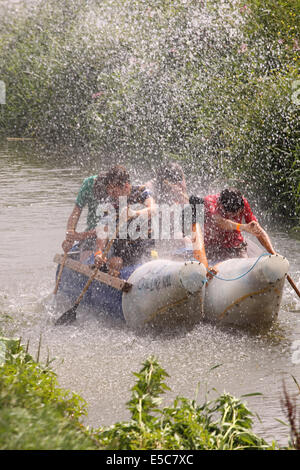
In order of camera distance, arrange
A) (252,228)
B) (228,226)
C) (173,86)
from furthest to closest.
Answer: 1. (173,86)
2. (228,226)
3. (252,228)

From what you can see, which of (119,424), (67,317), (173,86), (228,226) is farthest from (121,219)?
(173,86)

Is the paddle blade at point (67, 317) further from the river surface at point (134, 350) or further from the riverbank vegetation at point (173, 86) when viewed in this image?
the riverbank vegetation at point (173, 86)

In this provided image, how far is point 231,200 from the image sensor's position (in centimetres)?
630

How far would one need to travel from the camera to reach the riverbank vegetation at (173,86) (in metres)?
9.97

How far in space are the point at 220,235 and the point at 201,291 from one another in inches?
28.5

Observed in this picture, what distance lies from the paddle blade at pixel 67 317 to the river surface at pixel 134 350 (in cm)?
Answer: 9

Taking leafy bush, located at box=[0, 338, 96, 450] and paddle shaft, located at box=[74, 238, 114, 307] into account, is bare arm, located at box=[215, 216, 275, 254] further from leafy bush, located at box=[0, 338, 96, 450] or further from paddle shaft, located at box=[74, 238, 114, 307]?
leafy bush, located at box=[0, 338, 96, 450]

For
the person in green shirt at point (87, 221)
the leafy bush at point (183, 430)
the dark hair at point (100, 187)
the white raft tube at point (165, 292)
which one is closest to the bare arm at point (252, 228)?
the white raft tube at point (165, 292)

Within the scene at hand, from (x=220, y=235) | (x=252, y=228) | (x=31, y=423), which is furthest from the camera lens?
(x=220, y=235)

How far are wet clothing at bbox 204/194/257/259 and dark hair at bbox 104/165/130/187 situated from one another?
730mm

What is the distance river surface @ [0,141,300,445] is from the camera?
16.0ft

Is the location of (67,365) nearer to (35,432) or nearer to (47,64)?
(35,432)

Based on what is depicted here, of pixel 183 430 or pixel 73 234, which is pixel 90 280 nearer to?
pixel 73 234

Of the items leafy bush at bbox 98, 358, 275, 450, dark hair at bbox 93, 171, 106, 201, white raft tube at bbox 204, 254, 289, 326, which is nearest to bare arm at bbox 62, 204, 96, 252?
dark hair at bbox 93, 171, 106, 201
